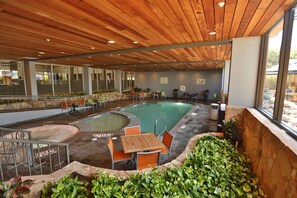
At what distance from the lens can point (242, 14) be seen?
96.6 inches

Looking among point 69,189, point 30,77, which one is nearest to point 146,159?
point 69,189

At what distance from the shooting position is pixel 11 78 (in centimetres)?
852

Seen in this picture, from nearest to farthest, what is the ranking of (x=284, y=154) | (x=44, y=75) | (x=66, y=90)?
(x=284, y=154) < (x=44, y=75) < (x=66, y=90)

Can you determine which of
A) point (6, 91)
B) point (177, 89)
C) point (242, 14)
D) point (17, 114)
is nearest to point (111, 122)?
point (17, 114)

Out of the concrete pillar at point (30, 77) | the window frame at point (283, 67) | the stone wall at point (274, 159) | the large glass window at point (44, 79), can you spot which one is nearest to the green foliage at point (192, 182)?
the stone wall at point (274, 159)

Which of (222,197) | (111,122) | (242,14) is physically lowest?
(111,122)

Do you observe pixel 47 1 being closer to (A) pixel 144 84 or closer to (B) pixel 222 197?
(B) pixel 222 197

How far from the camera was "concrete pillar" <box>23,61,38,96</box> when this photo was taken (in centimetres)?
835

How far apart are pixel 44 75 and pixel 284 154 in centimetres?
1210

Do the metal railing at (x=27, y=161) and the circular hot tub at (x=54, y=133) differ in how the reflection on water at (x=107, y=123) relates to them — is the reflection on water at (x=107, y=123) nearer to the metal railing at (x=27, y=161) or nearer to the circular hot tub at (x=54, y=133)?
the circular hot tub at (x=54, y=133)

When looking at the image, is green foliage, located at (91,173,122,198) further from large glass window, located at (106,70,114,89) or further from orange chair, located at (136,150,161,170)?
large glass window, located at (106,70,114,89)

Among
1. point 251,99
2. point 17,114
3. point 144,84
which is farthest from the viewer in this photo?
point 144,84

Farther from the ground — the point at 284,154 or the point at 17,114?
the point at 284,154

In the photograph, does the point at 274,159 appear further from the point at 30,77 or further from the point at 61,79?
the point at 61,79
